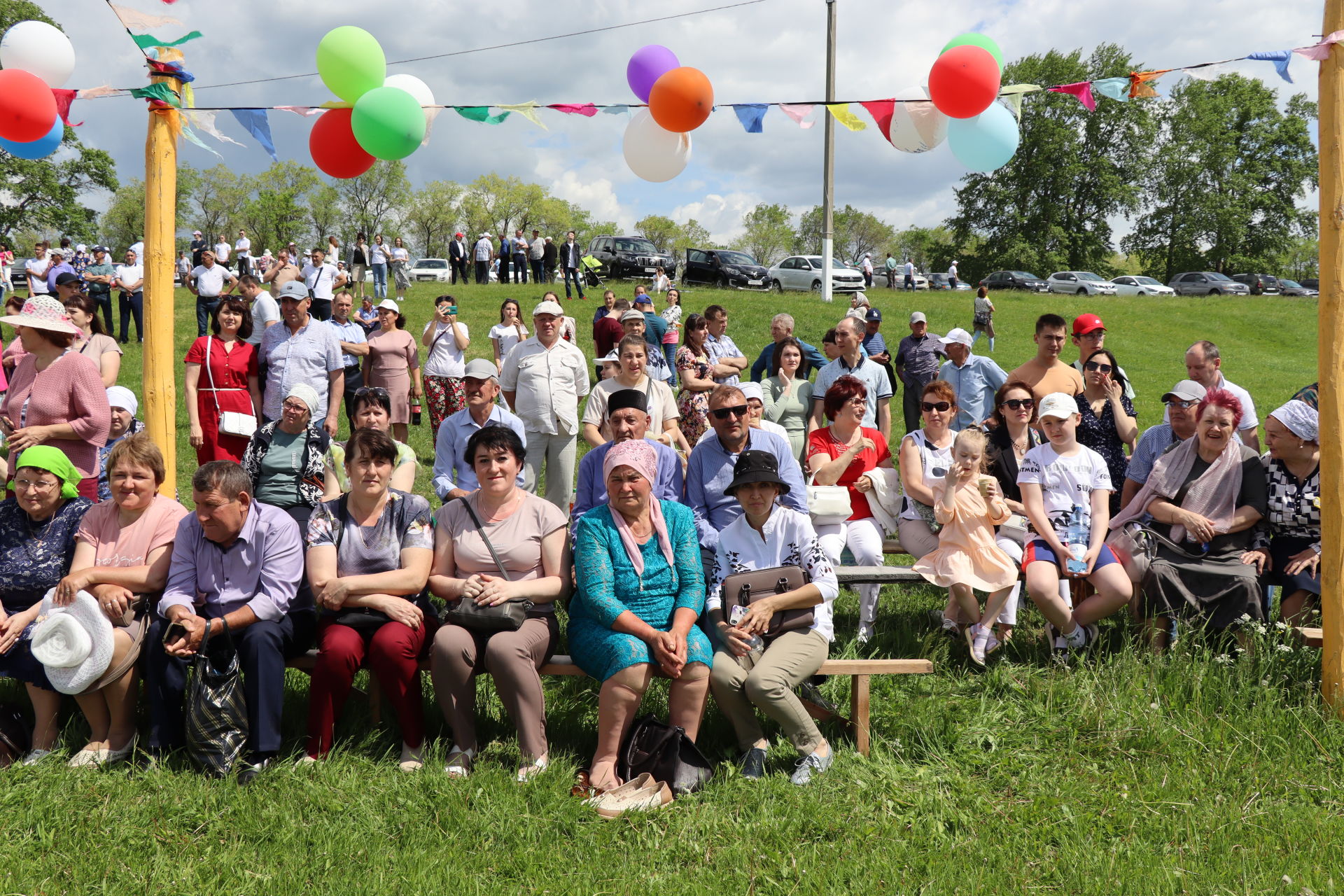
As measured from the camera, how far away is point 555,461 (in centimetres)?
698

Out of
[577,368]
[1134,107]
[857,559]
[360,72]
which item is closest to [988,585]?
[857,559]

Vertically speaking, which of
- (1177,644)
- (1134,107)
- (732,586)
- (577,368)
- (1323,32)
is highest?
(1134,107)

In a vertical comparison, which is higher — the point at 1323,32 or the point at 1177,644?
the point at 1323,32

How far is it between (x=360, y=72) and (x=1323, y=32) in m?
4.40

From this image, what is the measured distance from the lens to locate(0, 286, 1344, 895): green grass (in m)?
3.03

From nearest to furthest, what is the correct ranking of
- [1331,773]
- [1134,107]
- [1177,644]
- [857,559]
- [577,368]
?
1. [1331,773]
2. [1177,644]
3. [857,559]
4. [577,368]
5. [1134,107]

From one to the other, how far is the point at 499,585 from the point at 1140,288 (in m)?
37.9

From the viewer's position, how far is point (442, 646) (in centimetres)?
382

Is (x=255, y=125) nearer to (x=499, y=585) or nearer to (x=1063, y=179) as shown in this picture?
(x=499, y=585)

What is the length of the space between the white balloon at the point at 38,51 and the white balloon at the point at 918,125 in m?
4.21

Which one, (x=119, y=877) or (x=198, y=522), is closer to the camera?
(x=119, y=877)

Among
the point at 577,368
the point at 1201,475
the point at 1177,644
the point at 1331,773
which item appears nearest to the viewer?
the point at 1331,773

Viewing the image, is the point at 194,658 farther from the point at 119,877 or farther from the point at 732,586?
the point at 732,586

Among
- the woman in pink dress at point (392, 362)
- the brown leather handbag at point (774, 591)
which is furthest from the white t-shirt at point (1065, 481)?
the woman in pink dress at point (392, 362)
